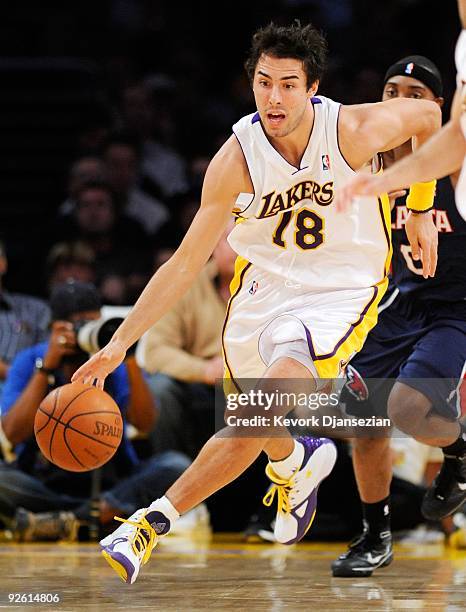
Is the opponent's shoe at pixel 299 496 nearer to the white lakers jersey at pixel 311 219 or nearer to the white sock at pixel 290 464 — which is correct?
the white sock at pixel 290 464

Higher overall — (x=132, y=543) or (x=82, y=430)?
(x=82, y=430)

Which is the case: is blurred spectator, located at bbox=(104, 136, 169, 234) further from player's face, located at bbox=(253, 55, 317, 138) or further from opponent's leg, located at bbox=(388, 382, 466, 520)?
player's face, located at bbox=(253, 55, 317, 138)

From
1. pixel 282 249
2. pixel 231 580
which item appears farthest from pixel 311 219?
pixel 231 580

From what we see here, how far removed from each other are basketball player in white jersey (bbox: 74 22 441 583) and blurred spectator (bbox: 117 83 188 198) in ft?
18.8

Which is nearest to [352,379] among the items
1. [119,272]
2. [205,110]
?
[119,272]

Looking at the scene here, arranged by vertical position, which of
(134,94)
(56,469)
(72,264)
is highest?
(134,94)

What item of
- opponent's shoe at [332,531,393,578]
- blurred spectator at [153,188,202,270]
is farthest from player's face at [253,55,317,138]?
blurred spectator at [153,188,202,270]

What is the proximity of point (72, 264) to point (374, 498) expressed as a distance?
350 centimetres

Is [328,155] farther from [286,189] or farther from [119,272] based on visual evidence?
[119,272]

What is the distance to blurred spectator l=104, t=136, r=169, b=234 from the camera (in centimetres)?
1009

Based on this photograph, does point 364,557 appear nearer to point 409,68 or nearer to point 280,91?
point 280,91

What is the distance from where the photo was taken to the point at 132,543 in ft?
14.9

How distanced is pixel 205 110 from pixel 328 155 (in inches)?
251

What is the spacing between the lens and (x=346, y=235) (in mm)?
4973
